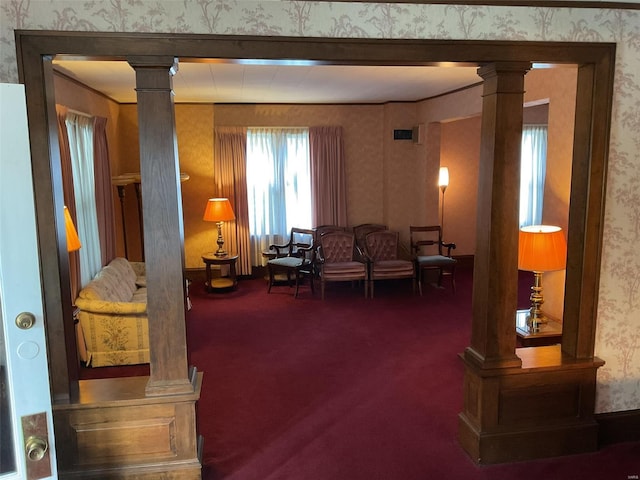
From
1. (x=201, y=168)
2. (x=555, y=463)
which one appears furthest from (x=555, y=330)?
(x=201, y=168)

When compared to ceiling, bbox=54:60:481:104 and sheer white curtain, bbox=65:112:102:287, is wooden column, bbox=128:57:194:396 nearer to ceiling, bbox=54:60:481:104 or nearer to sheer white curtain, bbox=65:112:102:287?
ceiling, bbox=54:60:481:104

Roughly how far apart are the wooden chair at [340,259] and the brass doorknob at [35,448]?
16.4 feet

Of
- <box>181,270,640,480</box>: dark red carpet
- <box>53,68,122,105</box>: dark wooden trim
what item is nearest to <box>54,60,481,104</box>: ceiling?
<box>53,68,122,105</box>: dark wooden trim

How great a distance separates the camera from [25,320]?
196 cm

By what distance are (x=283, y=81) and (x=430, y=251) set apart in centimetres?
351

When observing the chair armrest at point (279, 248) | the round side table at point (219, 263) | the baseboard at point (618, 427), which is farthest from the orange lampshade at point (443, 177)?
the baseboard at point (618, 427)

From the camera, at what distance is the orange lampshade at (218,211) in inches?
283

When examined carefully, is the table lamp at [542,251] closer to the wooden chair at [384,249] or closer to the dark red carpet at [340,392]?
the dark red carpet at [340,392]

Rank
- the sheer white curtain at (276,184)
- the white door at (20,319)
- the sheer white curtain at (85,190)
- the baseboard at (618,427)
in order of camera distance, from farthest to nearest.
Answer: the sheer white curtain at (276,184) < the sheer white curtain at (85,190) < the baseboard at (618,427) < the white door at (20,319)

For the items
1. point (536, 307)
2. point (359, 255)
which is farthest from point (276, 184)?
point (536, 307)

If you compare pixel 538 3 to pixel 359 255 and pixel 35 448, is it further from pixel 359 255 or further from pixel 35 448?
pixel 359 255

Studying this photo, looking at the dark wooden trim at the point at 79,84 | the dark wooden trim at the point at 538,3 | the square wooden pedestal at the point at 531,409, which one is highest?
the dark wooden trim at the point at 79,84

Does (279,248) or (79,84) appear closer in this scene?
(79,84)

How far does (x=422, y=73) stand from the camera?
17.3ft
